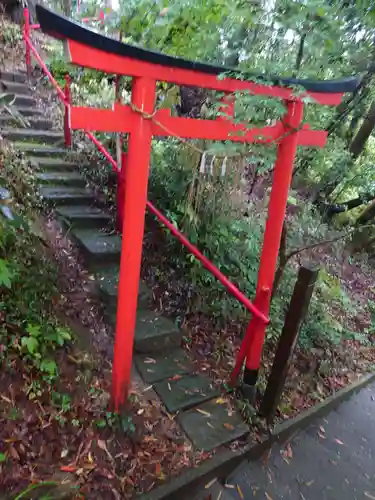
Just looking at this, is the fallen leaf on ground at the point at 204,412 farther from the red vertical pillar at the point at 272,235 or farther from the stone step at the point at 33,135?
the stone step at the point at 33,135

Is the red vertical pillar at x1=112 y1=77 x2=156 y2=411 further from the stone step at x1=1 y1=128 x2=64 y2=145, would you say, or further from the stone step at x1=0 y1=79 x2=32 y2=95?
the stone step at x1=0 y1=79 x2=32 y2=95

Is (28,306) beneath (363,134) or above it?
beneath

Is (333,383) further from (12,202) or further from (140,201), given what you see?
(12,202)

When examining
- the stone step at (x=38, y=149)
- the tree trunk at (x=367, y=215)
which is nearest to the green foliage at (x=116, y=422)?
the stone step at (x=38, y=149)

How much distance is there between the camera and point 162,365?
3.46m

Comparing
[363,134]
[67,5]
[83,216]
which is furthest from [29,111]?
[363,134]

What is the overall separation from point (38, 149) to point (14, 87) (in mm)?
2154

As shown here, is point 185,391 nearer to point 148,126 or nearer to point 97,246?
point 97,246

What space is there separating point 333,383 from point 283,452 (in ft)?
4.62

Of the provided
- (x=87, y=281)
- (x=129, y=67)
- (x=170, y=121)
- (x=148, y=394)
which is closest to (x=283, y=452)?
(x=148, y=394)

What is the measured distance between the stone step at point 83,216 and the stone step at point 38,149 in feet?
3.70

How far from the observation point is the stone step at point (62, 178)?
15.1 ft

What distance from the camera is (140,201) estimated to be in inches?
96.2

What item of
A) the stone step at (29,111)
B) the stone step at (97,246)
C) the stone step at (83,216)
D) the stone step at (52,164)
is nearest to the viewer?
the stone step at (97,246)
